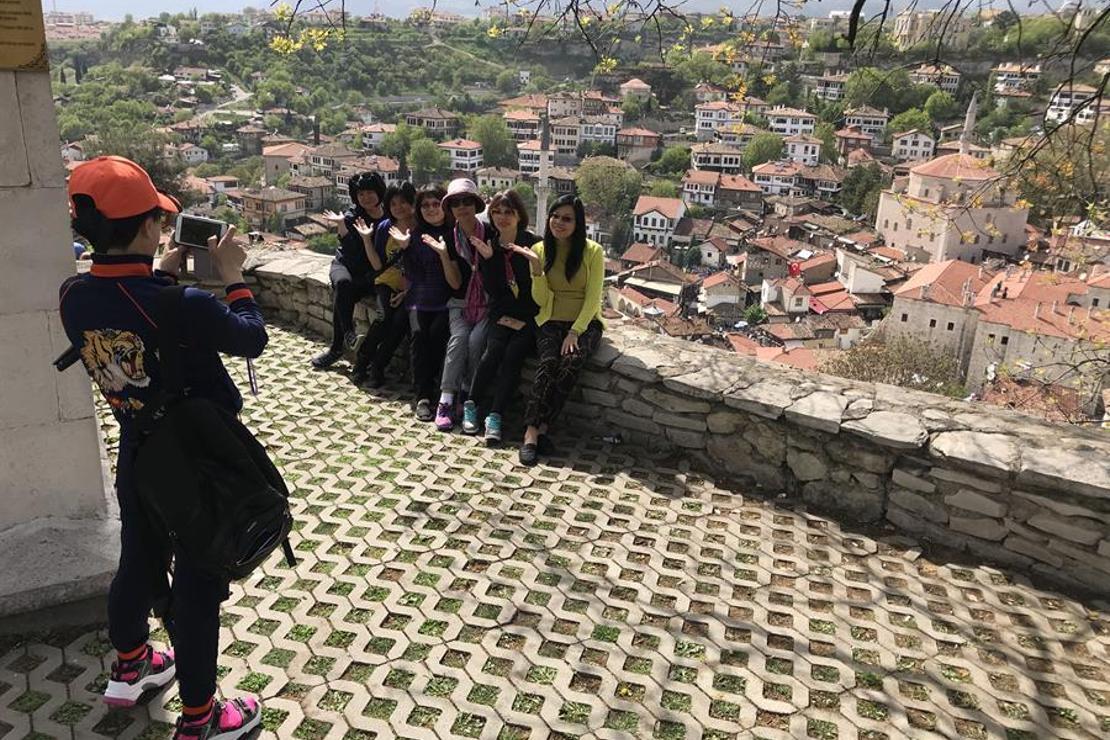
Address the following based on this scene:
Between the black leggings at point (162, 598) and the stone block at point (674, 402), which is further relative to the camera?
the stone block at point (674, 402)

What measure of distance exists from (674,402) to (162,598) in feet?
8.45

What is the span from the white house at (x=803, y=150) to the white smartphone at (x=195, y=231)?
68253mm

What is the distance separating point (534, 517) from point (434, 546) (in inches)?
19.3

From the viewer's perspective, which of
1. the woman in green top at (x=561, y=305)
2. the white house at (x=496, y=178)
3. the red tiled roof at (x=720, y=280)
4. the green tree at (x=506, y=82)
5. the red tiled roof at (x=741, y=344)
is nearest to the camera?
the woman in green top at (x=561, y=305)

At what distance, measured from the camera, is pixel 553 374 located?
13.6 feet

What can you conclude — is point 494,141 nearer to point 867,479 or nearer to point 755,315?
point 755,315

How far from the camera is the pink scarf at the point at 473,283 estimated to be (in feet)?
14.5

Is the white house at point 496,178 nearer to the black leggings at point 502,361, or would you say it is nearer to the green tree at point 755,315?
the green tree at point 755,315

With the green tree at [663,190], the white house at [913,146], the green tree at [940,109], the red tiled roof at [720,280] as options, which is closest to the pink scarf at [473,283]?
Answer: the red tiled roof at [720,280]

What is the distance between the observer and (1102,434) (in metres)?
3.40

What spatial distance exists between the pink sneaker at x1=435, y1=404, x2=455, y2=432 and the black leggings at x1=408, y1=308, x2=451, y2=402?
0.74ft

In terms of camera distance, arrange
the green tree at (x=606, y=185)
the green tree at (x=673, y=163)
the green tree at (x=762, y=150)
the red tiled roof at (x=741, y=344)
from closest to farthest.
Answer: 1. the red tiled roof at (x=741, y=344)
2. the green tree at (x=606, y=185)
3. the green tree at (x=762, y=150)
4. the green tree at (x=673, y=163)

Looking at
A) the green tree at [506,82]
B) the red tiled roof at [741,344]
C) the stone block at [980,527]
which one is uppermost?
the green tree at [506,82]

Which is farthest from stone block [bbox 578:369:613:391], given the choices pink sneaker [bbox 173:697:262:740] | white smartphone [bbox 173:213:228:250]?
pink sneaker [bbox 173:697:262:740]
